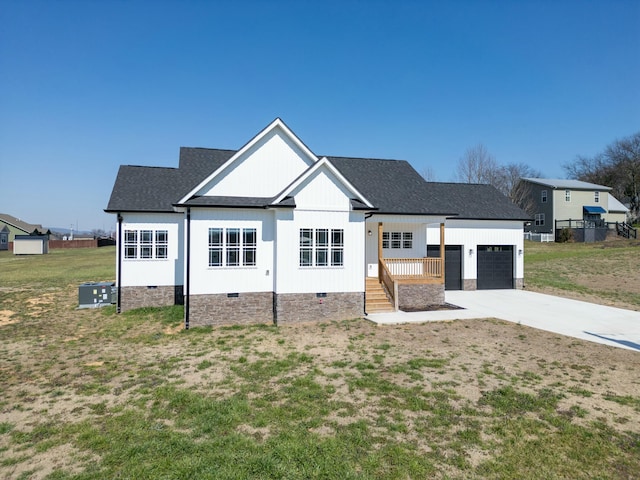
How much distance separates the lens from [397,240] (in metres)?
18.7

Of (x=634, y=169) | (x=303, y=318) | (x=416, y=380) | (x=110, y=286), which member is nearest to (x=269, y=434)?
(x=416, y=380)

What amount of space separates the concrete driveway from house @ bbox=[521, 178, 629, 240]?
30.9m

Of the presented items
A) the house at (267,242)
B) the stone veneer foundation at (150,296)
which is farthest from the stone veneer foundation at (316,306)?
the stone veneer foundation at (150,296)

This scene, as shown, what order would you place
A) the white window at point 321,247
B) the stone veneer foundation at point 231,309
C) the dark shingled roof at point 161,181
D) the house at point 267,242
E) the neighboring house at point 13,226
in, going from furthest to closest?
1. the neighboring house at point 13,226
2. the dark shingled roof at point 161,181
3. the white window at point 321,247
4. the house at point 267,242
5. the stone veneer foundation at point 231,309

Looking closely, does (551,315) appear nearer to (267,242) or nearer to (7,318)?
(267,242)

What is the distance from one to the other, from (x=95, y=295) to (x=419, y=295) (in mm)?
15410

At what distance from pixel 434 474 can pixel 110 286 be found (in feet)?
55.6

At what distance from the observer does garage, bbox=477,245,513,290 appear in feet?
69.3

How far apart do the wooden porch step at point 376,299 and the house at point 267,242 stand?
0.07 meters

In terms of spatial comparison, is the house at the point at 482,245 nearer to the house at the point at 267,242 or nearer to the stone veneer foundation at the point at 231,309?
the house at the point at 267,242

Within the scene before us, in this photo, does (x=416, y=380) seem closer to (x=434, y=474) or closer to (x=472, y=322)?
(x=434, y=474)

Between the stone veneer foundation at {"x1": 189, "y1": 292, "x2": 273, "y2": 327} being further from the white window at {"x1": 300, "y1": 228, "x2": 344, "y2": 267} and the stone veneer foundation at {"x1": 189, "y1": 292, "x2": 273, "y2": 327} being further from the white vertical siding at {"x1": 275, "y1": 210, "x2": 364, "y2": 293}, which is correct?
the white window at {"x1": 300, "y1": 228, "x2": 344, "y2": 267}

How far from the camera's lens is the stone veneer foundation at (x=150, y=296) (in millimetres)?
15867

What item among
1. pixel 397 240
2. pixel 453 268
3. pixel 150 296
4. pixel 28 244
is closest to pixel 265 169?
pixel 150 296
